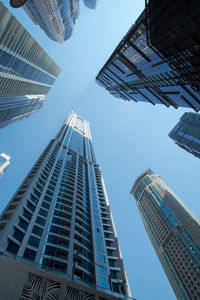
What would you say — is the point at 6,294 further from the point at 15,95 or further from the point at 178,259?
the point at 15,95

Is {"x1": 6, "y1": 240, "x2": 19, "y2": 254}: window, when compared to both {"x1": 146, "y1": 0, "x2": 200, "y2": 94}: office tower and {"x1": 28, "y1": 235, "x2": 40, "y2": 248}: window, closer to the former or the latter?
{"x1": 28, "y1": 235, "x2": 40, "y2": 248}: window

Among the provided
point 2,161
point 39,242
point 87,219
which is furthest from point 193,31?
point 2,161

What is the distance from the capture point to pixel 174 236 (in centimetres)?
8094

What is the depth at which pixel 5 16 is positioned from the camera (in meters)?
60.5

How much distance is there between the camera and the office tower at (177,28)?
36.5 feet

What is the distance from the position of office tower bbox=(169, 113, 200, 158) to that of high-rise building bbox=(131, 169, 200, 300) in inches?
1482

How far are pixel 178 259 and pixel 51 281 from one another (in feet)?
278

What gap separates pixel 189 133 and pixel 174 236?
78375 mm

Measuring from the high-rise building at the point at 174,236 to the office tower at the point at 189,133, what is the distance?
37.7 m

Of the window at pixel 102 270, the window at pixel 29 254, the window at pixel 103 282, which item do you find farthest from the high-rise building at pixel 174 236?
the window at pixel 29 254

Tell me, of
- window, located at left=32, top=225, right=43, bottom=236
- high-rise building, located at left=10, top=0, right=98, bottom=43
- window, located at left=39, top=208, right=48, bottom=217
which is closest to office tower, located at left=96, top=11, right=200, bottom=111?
window, located at left=32, top=225, right=43, bottom=236

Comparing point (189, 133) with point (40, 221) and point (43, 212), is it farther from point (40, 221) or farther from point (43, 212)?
point (40, 221)

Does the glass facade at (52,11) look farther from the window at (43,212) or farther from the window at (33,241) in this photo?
the window at (33,241)

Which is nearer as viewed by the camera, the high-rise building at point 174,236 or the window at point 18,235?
the window at point 18,235
